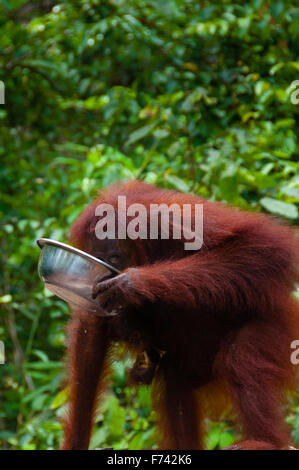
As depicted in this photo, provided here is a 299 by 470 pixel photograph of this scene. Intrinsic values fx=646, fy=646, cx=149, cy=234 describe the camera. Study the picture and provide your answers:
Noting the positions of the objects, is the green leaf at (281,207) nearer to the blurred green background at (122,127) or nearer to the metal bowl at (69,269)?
the blurred green background at (122,127)

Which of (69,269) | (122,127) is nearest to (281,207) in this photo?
(69,269)

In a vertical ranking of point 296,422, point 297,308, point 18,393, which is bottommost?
point 18,393

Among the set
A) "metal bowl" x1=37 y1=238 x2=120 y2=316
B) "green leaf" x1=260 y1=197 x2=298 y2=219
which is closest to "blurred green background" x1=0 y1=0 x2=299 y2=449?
"green leaf" x1=260 y1=197 x2=298 y2=219

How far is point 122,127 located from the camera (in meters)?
4.30

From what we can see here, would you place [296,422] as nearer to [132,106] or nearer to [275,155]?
[275,155]

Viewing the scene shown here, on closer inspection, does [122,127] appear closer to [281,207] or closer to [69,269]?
[281,207]

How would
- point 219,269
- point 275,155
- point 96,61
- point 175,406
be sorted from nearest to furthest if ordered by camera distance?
1. point 219,269
2. point 175,406
3. point 275,155
4. point 96,61

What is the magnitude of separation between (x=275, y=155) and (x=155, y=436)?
1549 millimetres

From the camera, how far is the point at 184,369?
2621 mm

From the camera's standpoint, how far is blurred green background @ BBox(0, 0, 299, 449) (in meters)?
3.31

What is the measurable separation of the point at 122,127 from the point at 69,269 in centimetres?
240

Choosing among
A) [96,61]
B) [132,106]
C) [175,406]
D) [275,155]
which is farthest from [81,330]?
[96,61]

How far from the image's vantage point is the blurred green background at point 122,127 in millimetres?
3311

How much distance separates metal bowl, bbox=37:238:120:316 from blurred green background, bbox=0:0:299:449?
0.93 meters
